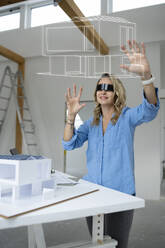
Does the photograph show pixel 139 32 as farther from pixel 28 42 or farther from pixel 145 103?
pixel 145 103

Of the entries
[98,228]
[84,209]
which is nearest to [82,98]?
[98,228]

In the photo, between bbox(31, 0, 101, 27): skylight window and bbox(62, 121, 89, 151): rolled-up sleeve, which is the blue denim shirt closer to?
bbox(62, 121, 89, 151): rolled-up sleeve

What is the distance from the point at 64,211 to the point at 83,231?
202cm

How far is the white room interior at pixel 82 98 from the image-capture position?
424 centimetres

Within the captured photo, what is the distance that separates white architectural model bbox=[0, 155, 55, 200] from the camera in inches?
38.7

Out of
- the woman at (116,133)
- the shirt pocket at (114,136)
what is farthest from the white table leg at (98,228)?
the shirt pocket at (114,136)

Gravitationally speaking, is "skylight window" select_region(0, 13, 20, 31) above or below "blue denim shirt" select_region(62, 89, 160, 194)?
above

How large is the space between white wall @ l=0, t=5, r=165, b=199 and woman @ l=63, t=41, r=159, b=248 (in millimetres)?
2968

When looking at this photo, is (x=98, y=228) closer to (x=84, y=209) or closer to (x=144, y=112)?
(x=84, y=209)

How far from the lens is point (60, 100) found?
5039 millimetres

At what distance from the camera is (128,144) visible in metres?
1.42

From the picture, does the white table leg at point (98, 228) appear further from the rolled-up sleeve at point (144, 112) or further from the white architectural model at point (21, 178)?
the rolled-up sleeve at point (144, 112)

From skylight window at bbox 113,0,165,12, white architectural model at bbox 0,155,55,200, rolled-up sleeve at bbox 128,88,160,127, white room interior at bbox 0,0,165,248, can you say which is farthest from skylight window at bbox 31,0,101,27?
white architectural model at bbox 0,155,55,200

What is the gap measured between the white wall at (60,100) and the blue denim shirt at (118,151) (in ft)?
9.87
